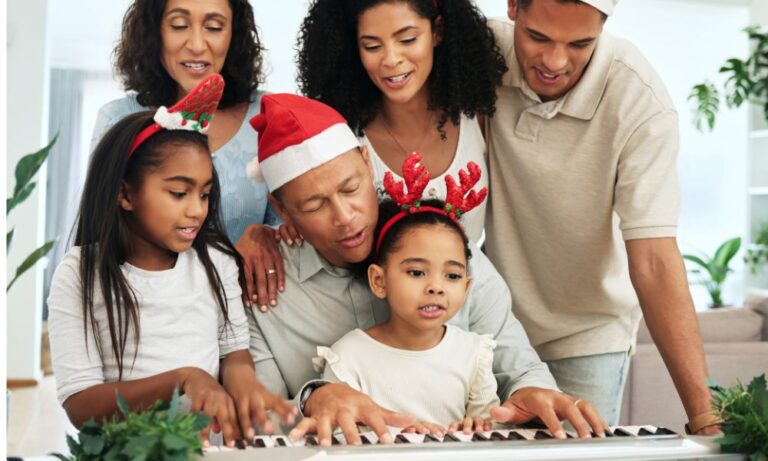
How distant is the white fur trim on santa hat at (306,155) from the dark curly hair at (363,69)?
21 centimetres

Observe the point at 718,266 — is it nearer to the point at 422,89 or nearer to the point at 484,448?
the point at 422,89

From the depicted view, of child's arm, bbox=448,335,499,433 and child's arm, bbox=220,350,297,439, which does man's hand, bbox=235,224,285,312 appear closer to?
child's arm, bbox=220,350,297,439

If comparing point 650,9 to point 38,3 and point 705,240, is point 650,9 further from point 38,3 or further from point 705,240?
point 38,3

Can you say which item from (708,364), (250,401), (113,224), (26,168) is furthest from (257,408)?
(708,364)

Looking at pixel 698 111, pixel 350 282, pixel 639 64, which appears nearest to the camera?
pixel 350 282

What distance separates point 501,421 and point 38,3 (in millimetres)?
5774

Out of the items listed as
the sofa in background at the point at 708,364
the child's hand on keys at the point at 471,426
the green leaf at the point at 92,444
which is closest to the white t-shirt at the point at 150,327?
the green leaf at the point at 92,444

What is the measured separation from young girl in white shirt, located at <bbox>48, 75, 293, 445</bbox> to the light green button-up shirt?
22 cm

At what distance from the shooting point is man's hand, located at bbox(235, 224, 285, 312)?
142 centimetres

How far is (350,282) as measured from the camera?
147 cm

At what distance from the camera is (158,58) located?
1.57 m

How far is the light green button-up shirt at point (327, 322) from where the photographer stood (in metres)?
1.43

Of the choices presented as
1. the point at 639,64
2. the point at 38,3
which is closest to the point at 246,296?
the point at 639,64

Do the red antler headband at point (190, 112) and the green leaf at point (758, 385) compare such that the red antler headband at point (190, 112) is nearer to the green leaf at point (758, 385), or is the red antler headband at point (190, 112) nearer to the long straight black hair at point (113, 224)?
the long straight black hair at point (113, 224)
